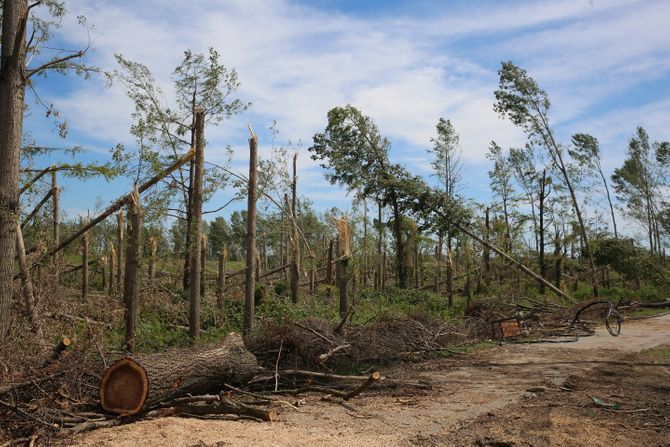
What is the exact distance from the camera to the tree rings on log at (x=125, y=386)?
5754 mm

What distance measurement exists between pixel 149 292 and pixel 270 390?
6.35 m

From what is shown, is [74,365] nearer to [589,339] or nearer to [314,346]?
[314,346]

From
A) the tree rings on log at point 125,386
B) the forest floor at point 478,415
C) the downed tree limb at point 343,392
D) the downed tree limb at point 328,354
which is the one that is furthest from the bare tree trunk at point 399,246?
the tree rings on log at point 125,386

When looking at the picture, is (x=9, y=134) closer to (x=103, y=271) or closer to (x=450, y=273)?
(x=103, y=271)

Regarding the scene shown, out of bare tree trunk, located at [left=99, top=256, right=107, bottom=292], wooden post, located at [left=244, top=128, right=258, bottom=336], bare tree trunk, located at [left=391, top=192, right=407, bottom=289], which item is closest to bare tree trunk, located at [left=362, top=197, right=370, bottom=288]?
bare tree trunk, located at [left=391, top=192, right=407, bottom=289]

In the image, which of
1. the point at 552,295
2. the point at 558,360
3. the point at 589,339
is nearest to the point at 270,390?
the point at 558,360

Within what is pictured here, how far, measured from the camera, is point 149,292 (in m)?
13.0

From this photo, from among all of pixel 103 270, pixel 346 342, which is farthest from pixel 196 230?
pixel 103 270

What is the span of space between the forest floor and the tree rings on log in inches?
13.5

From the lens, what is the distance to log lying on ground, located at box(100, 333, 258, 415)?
578cm

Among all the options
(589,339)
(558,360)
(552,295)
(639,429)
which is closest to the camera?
(639,429)

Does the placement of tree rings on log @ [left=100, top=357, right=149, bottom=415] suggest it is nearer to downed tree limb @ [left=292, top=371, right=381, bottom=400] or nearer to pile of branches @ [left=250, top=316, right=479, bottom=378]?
downed tree limb @ [left=292, top=371, right=381, bottom=400]

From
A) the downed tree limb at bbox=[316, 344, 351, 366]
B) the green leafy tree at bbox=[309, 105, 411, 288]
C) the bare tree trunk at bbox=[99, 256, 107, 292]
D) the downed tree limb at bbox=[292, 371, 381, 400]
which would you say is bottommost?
the downed tree limb at bbox=[292, 371, 381, 400]

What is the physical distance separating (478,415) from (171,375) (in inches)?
142
